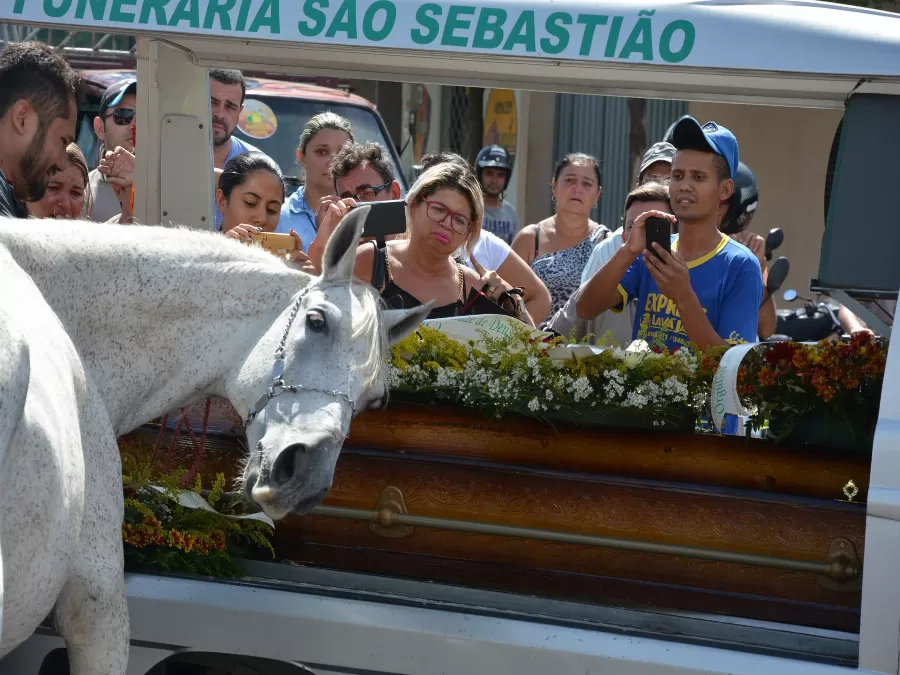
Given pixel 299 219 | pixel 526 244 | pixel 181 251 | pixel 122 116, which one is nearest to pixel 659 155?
pixel 526 244

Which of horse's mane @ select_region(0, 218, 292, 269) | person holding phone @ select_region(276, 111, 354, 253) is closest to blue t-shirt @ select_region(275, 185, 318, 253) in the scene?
person holding phone @ select_region(276, 111, 354, 253)

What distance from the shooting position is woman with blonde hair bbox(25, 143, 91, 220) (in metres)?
4.17

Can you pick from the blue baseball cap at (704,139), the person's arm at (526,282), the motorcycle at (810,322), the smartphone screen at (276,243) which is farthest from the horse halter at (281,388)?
the motorcycle at (810,322)

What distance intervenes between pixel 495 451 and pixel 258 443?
88cm

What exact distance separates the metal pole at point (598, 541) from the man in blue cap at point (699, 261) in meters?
0.95

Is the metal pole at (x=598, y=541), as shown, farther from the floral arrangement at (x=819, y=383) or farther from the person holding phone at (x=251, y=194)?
the person holding phone at (x=251, y=194)

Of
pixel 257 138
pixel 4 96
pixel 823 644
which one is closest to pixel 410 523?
pixel 823 644

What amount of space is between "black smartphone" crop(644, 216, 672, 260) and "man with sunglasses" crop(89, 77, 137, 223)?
2.40 meters

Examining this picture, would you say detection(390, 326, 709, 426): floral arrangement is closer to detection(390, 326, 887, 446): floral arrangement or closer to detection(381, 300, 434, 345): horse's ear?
detection(390, 326, 887, 446): floral arrangement

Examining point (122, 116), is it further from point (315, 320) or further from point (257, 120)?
point (315, 320)

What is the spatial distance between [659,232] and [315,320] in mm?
1584

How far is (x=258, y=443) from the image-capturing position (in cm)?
253

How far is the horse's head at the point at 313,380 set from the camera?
2.46 metres

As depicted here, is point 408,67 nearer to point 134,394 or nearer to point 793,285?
point 134,394
